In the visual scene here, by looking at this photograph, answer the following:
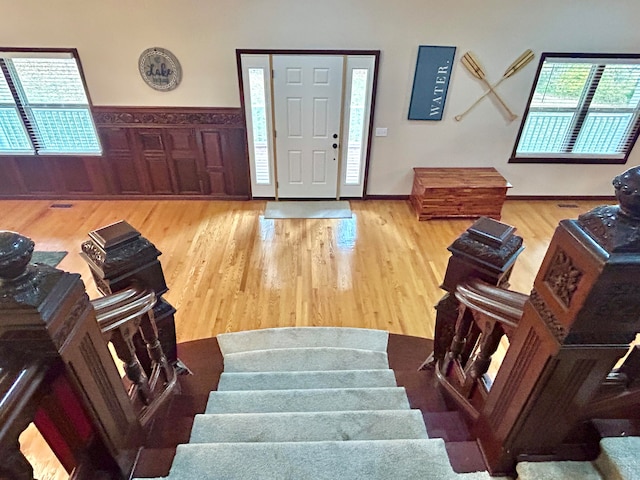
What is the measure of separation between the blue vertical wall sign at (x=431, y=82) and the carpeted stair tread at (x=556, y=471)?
428 cm

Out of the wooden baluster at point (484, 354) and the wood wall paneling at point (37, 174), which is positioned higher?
the wooden baluster at point (484, 354)

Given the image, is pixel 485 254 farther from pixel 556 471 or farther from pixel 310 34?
pixel 310 34

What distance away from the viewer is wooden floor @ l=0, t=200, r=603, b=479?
137 inches

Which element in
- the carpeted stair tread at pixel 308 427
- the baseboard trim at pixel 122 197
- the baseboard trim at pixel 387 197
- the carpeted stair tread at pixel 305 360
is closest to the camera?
the carpeted stair tread at pixel 308 427

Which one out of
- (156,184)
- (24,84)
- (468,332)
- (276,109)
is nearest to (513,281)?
(468,332)

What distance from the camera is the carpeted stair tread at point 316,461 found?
4.14ft

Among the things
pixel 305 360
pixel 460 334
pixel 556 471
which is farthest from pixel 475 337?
pixel 305 360

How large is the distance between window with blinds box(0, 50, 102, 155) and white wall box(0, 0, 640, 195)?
0.18 meters

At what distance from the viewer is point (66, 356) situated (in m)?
0.94

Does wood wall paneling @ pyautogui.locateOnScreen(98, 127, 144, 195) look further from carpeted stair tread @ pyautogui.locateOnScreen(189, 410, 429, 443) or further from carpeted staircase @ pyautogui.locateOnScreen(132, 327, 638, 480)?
carpeted stair tread @ pyautogui.locateOnScreen(189, 410, 429, 443)

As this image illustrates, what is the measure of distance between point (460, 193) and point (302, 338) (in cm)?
294

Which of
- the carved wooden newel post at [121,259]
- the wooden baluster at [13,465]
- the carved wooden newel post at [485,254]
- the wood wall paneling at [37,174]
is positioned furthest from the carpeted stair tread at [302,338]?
the wood wall paneling at [37,174]

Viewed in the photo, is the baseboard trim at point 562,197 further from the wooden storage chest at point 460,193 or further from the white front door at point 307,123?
the white front door at point 307,123

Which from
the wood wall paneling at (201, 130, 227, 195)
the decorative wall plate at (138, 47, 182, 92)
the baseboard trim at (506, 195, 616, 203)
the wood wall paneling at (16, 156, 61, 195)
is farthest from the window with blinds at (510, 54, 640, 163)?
the wood wall paneling at (16, 156, 61, 195)
